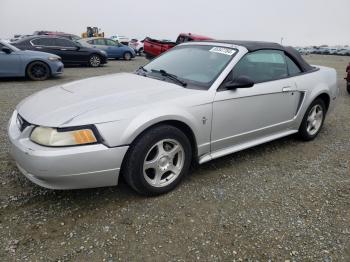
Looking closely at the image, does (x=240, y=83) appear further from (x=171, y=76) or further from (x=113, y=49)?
(x=113, y=49)

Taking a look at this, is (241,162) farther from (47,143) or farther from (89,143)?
(47,143)

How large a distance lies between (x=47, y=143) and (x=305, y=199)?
240 centimetres

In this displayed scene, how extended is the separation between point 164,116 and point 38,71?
7723 mm

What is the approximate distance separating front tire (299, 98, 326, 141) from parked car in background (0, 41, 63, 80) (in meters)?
7.57

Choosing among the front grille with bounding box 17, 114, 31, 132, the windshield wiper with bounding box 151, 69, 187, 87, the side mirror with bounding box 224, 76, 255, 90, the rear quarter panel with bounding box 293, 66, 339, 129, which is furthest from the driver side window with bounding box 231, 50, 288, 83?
the front grille with bounding box 17, 114, 31, 132

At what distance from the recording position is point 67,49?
12750 mm

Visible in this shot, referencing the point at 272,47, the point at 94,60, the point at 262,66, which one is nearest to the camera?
the point at 262,66

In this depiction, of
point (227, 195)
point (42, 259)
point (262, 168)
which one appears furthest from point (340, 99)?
point (42, 259)

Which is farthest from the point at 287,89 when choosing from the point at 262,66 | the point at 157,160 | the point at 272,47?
the point at 157,160

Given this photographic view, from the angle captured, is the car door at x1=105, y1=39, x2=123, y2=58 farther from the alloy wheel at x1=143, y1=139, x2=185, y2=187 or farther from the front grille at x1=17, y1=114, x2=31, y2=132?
the alloy wheel at x1=143, y1=139, x2=185, y2=187

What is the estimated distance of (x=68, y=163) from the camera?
2.45 m

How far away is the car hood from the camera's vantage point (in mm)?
2600

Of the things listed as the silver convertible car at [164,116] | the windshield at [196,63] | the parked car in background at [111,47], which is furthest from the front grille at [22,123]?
the parked car in background at [111,47]

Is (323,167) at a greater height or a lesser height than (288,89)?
lesser
